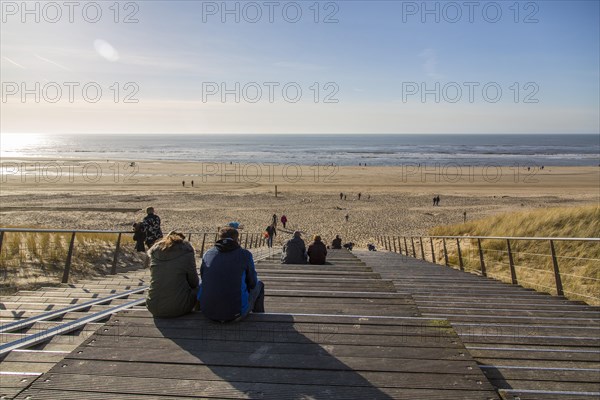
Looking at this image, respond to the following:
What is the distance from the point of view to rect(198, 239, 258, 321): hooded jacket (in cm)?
353

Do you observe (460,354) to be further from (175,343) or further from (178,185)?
(178,185)

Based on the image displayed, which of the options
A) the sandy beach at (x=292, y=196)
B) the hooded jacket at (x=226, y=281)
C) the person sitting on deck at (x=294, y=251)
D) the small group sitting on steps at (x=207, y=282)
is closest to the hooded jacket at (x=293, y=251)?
the person sitting on deck at (x=294, y=251)

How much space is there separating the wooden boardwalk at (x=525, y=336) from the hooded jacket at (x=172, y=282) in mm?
2281

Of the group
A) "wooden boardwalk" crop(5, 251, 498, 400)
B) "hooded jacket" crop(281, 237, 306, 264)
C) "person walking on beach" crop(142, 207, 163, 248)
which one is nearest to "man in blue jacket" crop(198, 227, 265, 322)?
"wooden boardwalk" crop(5, 251, 498, 400)

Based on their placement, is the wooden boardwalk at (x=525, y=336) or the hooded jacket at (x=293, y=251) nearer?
the wooden boardwalk at (x=525, y=336)

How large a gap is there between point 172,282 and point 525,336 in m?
3.02

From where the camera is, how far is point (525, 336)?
391 centimetres

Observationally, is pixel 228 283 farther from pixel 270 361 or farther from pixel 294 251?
pixel 294 251

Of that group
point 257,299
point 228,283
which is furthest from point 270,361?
point 257,299

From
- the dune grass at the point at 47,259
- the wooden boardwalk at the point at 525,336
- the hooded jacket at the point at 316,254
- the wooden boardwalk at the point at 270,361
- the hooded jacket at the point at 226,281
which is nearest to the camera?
the wooden boardwalk at the point at 270,361

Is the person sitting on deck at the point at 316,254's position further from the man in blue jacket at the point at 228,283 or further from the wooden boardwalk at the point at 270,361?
the wooden boardwalk at the point at 270,361

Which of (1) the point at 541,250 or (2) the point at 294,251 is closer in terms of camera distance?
(2) the point at 294,251

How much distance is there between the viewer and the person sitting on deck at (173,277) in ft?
12.0

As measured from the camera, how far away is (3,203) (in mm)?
33656
